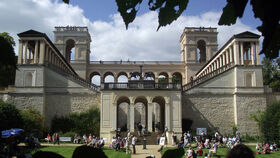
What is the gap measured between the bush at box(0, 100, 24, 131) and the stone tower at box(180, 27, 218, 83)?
102 feet

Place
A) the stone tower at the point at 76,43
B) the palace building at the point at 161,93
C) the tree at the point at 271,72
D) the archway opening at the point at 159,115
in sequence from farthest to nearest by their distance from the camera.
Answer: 1. the stone tower at the point at 76,43
2. the tree at the point at 271,72
3. the archway opening at the point at 159,115
4. the palace building at the point at 161,93

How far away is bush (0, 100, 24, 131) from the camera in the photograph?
23.4 metres

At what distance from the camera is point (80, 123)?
30484 millimetres

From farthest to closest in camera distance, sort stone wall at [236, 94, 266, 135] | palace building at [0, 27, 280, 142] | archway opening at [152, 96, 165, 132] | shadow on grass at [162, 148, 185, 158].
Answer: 1. archway opening at [152, 96, 165, 132]
2. stone wall at [236, 94, 266, 135]
3. palace building at [0, 27, 280, 142]
4. shadow on grass at [162, 148, 185, 158]

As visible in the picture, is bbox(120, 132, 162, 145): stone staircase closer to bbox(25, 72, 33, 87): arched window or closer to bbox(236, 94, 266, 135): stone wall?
bbox(236, 94, 266, 135): stone wall

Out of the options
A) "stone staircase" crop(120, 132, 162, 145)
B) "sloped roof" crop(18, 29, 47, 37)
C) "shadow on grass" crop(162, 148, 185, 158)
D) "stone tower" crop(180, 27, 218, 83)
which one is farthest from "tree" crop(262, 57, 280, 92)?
"shadow on grass" crop(162, 148, 185, 158)

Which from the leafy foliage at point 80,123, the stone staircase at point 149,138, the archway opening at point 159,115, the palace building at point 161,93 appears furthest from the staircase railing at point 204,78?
the leafy foliage at point 80,123

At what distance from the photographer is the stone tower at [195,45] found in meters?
49.1

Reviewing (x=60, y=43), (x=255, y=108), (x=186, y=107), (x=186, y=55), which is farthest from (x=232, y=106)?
(x=60, y=43)

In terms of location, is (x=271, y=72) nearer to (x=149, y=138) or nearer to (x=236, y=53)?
(x=236, y=53)

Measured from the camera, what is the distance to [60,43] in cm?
4953

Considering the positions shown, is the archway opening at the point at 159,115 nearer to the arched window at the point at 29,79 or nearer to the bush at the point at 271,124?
the bush at the point at 271,124

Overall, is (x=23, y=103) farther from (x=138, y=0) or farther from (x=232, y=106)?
(x=138, y=0)

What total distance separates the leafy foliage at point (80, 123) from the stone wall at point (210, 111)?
10.8 metres
